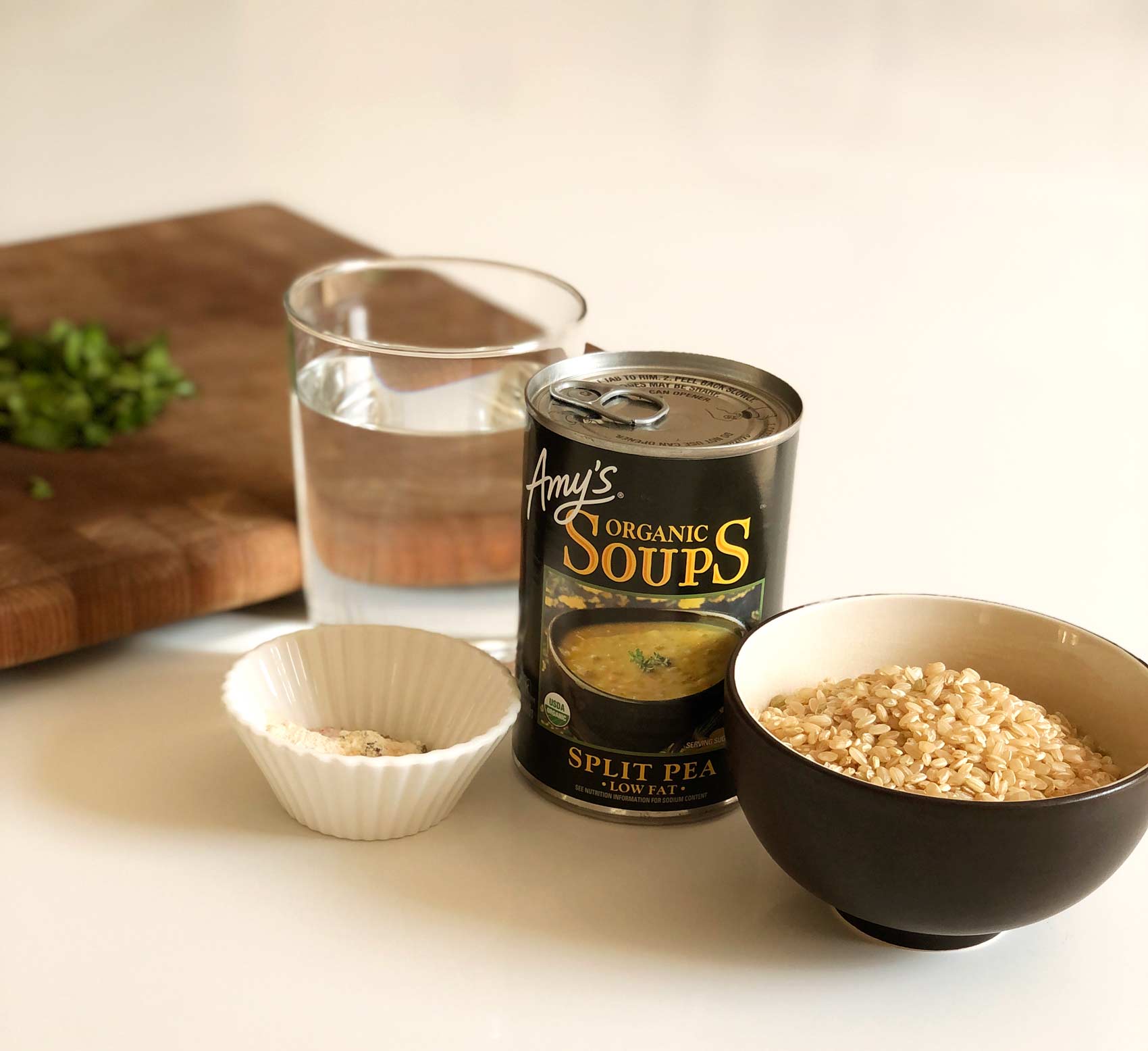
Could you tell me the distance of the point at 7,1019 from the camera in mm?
766

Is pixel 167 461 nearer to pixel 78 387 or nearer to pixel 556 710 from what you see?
pixel 78 387

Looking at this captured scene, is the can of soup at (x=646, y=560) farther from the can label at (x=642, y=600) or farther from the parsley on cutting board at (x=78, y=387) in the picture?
the parsley on cutting board at (x=78, y=387)

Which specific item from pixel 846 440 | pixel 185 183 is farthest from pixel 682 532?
pixel 185 183

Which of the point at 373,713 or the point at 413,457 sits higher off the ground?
the point at 413,457

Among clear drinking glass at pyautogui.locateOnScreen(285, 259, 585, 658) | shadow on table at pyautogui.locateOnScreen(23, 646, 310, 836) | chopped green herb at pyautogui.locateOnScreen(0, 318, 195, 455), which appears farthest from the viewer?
chopped green herb at pyautogui.locateOnScreen(0, 318, 195, 455)

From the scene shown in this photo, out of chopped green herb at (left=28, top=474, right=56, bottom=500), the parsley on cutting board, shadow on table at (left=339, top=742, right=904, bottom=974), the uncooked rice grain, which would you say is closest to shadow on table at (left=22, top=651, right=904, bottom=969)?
shadow on table at (left=339, top=742, right=904, bottom=974)

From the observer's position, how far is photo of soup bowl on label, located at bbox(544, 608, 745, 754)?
876mm

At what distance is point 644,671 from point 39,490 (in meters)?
0.58

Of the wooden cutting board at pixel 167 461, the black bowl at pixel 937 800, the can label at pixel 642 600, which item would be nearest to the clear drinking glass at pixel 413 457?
the wooden cutting board at pixel 167 461

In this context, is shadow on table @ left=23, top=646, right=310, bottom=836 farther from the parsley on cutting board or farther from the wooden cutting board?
the parsley on cutting board

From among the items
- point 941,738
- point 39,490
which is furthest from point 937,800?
point 39,490

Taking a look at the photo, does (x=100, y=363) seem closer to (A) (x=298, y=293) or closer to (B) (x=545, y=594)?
(A) (x=298, y=293)

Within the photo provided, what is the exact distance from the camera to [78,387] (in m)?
1.35

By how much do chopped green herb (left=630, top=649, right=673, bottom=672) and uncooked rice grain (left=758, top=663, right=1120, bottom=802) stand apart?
0.07 metres
